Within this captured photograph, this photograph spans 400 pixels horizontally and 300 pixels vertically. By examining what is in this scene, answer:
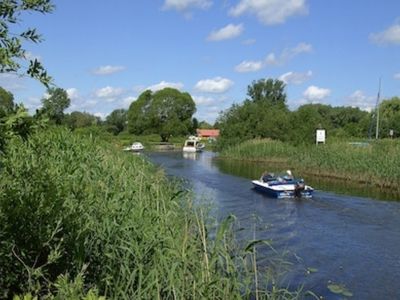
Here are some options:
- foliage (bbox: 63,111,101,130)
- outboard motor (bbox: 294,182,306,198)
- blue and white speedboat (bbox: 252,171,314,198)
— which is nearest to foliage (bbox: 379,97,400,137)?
foliage (bbox: 63,111,101,130)

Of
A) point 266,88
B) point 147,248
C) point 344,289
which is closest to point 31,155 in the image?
point 147,248

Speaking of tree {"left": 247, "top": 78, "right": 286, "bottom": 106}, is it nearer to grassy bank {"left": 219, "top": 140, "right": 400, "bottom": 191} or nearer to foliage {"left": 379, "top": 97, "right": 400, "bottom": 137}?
foliage {"left": 379, "top": 97, "right": 400, "bottom": 137}

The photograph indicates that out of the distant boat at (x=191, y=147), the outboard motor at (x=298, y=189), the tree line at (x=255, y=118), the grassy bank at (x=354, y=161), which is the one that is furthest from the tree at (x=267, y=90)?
the outboard motor at (x=298, y=189)

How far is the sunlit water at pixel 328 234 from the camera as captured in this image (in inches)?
433

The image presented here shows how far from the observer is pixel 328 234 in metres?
16.1

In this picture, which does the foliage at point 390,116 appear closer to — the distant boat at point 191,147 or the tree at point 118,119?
the distant boat at point 191,147

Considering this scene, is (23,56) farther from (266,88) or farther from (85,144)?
(266,88)

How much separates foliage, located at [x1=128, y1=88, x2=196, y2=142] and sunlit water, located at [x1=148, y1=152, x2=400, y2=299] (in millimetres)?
73062

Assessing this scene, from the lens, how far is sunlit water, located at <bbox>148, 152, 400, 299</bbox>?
36.1ft

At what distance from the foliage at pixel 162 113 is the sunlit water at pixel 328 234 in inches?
2876

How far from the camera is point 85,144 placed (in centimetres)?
1202

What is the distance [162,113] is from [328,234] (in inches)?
3458

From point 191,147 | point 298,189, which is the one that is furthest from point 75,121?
point 191,147

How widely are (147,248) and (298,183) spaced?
19284 mm
